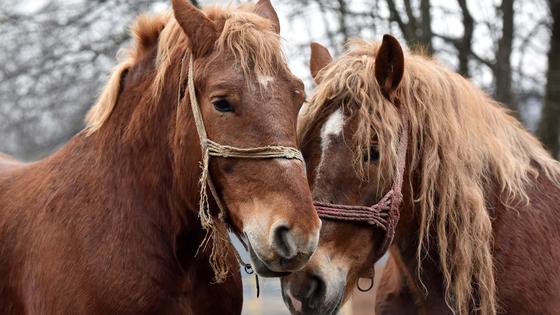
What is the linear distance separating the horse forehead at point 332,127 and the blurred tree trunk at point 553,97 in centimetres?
707

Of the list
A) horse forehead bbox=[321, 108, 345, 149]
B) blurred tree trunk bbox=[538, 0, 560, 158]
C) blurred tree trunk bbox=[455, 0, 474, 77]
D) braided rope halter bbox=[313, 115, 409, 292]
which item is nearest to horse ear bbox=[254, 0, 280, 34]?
horse forehead bbox=[321, 108, 345, 149]

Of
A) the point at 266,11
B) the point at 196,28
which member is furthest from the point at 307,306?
the point at 266,11

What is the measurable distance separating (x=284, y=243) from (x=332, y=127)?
0.85 metres

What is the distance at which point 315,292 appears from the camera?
3.24 meters

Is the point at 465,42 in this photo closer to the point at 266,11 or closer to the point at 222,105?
the point at 266,11

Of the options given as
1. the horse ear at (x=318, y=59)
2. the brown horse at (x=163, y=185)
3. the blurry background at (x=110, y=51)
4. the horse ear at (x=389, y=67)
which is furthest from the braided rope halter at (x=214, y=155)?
the blurry background at (x=110, y=51)

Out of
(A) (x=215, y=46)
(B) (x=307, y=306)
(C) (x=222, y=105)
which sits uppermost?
(A) (x=215, y=46)

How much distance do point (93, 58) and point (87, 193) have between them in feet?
22.6

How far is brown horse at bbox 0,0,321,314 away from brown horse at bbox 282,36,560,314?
40 cm

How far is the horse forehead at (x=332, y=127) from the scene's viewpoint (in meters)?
3.44

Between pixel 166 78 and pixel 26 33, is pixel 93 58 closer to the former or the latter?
pixel 26 33

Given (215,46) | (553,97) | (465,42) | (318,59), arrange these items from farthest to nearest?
(465,42), (553,97), (318,59), (215,46)

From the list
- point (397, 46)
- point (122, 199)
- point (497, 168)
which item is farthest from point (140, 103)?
point (497, 168)

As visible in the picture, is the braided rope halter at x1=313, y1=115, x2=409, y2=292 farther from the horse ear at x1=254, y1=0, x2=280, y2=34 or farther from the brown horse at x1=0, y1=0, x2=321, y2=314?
the horse ear at x1=254, y1=0, x2=280, y2=34
